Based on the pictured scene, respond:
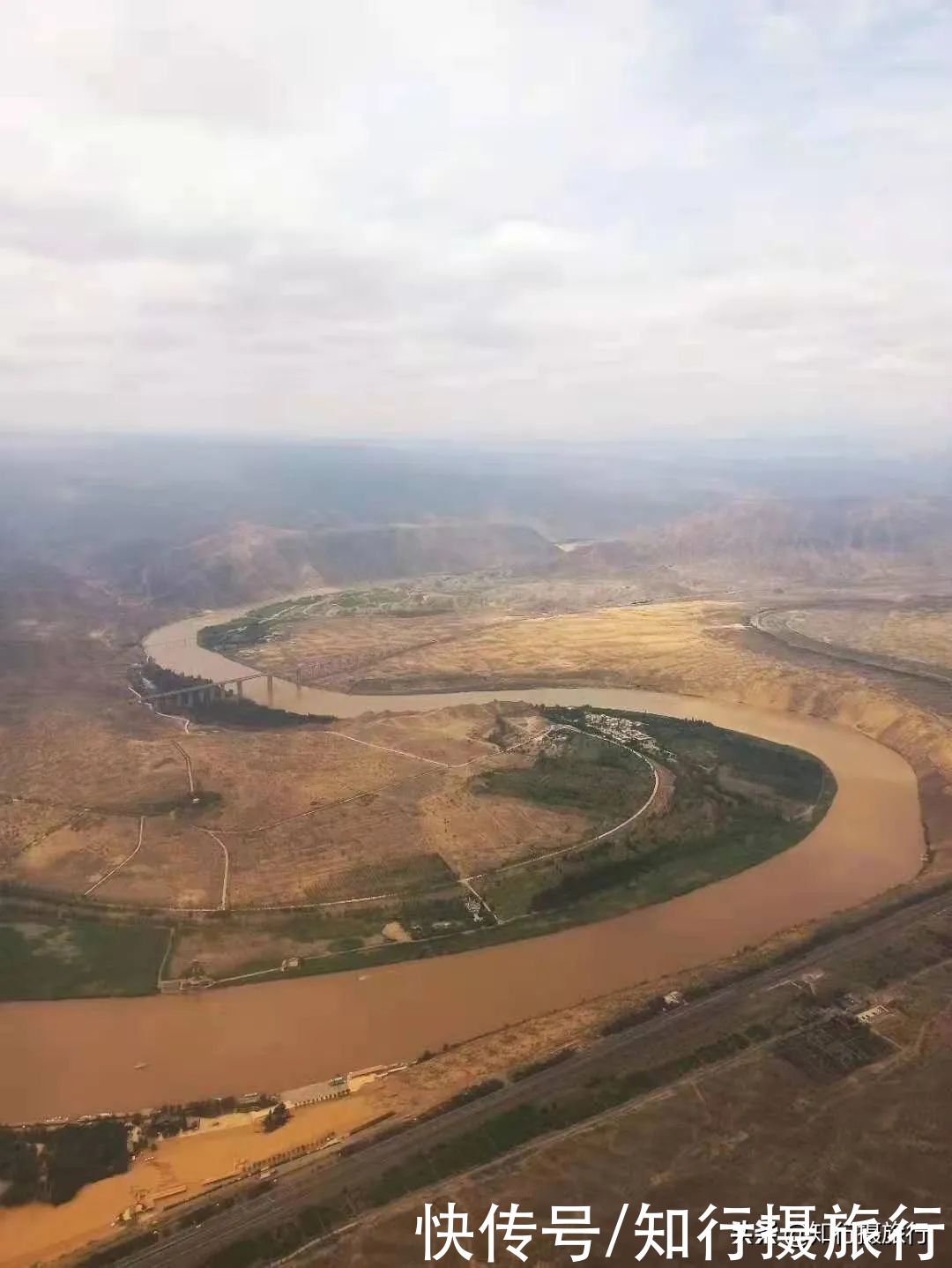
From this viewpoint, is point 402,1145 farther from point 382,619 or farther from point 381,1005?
point 382,619

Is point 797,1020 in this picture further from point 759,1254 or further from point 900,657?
point 900,657

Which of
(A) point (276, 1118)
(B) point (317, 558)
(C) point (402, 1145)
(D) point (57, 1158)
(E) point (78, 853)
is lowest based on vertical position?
(D) point (57, 1158)

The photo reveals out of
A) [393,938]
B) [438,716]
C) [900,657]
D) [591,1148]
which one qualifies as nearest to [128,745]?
[438,716]

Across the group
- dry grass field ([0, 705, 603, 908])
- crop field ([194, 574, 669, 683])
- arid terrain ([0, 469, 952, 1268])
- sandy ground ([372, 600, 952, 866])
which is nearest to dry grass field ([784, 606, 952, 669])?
arid terrain ([0, 469, 952, 1268])

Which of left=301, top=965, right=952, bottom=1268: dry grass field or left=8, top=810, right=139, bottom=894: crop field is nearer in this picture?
left=301, top=965, right=952, bottom=1268: dry grass field

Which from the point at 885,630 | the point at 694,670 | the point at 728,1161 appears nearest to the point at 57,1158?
the point at 728,1161

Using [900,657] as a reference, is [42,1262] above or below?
below

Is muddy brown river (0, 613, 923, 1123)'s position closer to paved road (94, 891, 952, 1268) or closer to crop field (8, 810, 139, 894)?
paved road (94, 891, 952, 1268)
